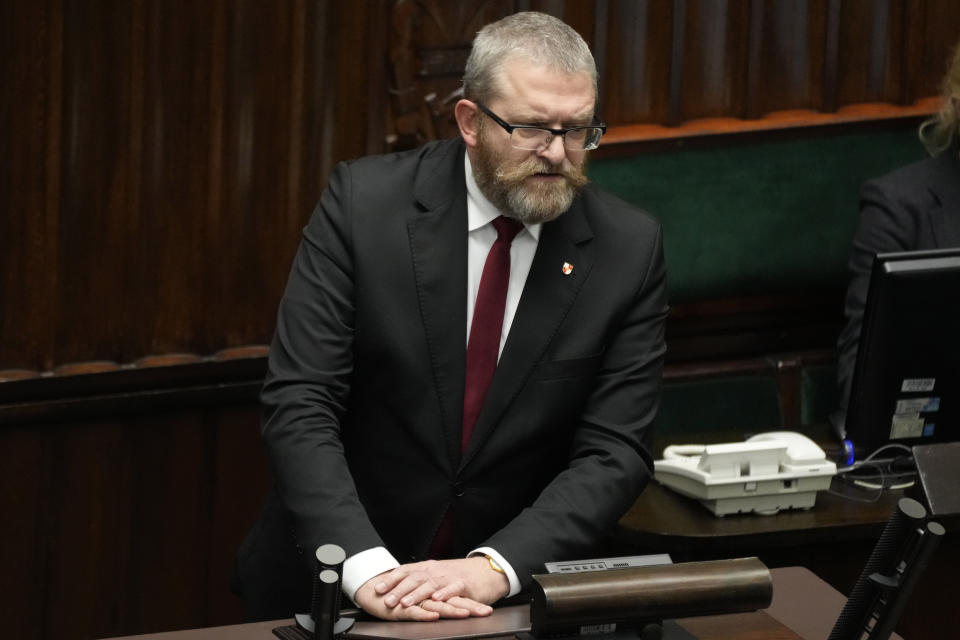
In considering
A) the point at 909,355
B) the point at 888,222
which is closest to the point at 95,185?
the point at 909,355

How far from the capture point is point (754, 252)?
14.2 ft

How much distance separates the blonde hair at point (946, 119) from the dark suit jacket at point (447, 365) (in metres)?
1.49

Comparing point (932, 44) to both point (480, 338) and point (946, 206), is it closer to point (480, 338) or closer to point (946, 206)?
point (946, 206)

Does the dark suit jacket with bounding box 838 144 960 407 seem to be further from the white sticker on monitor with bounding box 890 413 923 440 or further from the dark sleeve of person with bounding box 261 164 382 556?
the dark sleeve of person with bounding box 261 164 382 556

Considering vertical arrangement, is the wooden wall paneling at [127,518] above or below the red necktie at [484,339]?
below

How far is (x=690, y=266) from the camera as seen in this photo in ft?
14.0

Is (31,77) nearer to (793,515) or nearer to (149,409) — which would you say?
(149,409)

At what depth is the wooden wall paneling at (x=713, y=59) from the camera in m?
4.27

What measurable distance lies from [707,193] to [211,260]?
1.35 meters

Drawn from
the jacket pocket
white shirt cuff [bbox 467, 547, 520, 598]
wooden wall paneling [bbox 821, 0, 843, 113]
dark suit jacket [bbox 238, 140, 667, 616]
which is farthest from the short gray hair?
wooden wall paneling [bbox 821, 0, 843, 113]

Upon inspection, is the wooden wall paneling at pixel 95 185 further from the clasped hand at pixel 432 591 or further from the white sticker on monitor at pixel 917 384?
the white sticker on monitor at pixel 917 384

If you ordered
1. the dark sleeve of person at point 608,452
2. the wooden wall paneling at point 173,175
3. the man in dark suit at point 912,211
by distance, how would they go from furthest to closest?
1. the man in dark suit at point 912,211
2. the wooden wall paneling at point 173,175
3. the dark sleeve of person at point 608,452

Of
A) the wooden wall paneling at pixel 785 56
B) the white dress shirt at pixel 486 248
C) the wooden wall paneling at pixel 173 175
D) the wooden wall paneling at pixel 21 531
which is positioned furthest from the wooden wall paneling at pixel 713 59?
the wooden wall paneling at pixel 21 531

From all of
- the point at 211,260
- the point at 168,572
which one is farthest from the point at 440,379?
the point at 168,572
